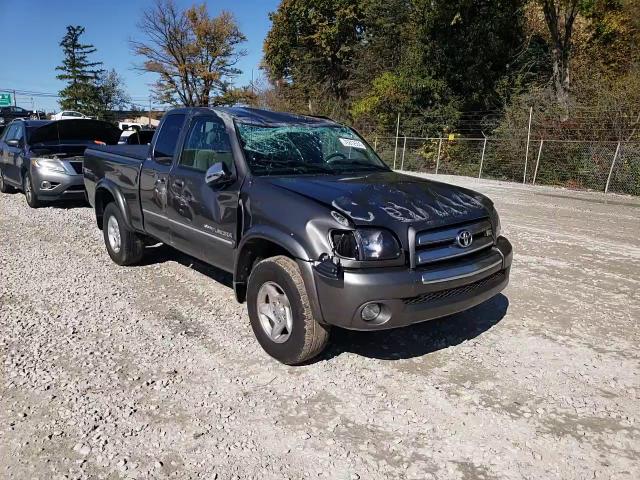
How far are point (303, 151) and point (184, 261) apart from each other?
8.71 feet

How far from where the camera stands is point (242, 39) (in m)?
49.4

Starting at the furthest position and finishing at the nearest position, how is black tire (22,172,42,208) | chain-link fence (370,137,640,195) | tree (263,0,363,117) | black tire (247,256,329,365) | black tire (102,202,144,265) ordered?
tree (263,0,363,117)
chain-link fence (370,137,640,195)
black tire (22,172,42,208)
black tire (102,202,144,265)
black tire (247,256,329,365)

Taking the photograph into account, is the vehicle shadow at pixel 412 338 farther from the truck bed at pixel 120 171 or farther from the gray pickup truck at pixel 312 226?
the truck bed at pixel 120 171

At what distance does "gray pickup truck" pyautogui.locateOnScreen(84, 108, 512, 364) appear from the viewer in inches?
125

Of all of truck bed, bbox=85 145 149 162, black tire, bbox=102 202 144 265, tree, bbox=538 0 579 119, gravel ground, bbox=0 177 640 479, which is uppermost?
tree, bbox=538 0 579 119

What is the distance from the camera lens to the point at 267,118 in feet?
15.2

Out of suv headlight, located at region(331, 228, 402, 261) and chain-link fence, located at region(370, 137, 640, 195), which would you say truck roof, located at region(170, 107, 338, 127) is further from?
chain-link fence, located at region(370, 137, 640, 195)

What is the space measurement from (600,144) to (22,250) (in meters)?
17.3

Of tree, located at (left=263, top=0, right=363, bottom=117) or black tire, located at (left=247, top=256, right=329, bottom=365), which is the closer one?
black tire, located at (left=247, top=256, right=329, bottom=365)

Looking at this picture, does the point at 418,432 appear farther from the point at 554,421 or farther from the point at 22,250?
the point at 22,250

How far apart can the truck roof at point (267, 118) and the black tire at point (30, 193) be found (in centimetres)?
633

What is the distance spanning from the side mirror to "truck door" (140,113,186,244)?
1.08 m

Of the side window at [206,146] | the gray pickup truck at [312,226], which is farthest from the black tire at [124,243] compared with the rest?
the side window at [206,146]

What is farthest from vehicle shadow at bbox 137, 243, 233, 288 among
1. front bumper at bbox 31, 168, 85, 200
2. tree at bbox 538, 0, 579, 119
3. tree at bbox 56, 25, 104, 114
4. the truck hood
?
A: tree at bbox 56, 25, 104, 114
